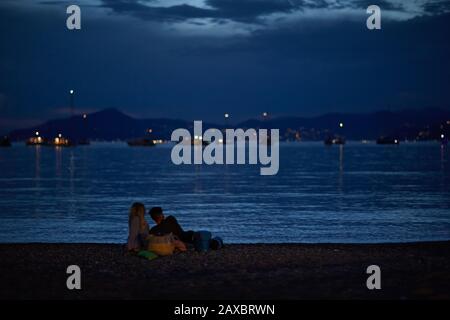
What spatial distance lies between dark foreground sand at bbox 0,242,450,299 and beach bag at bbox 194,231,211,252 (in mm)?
310

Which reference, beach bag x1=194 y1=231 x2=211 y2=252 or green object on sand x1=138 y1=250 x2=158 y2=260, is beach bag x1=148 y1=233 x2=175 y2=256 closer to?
green object on sand x1=138 y1=250 x2=158 y2=260

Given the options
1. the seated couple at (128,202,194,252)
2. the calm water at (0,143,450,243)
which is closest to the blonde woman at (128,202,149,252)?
the seated couple at (128,202,194,252)

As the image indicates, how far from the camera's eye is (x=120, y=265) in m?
15.5

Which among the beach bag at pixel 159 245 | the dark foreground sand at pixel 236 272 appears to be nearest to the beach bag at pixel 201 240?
the dark foreground sand at pixel 236 272

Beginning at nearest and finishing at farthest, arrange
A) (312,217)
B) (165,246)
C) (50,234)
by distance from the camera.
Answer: (165,246) → (50,234) → (312,217)

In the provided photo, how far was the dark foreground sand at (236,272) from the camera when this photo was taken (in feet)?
40.7

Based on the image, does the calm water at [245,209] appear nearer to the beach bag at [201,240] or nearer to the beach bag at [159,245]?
the beach bag at [201,240]

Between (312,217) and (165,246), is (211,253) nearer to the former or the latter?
(165,246)

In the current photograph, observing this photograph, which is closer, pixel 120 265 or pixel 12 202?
pixel 120 265

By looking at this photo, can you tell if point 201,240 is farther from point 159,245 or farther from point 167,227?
point 159,245

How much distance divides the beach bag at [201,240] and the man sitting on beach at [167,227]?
0.36 m

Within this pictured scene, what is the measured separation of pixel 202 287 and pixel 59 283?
268 centimetres
